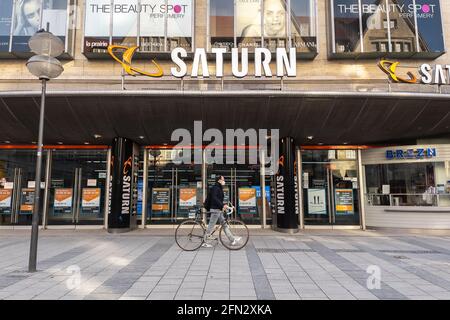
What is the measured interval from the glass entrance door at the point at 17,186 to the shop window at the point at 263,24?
9.04 m

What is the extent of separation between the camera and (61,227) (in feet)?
42.4

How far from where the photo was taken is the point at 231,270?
600cm

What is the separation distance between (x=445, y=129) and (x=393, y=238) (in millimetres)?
4366

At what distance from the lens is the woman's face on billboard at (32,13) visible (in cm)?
1159

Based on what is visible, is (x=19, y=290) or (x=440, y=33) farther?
(x=440, y=33)

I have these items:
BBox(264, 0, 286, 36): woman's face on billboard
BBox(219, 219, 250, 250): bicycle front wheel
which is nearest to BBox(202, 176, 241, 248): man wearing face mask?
BBox(219, 219, 250, 250): bicycle front wheel

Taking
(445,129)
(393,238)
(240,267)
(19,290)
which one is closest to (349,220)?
(393,238)

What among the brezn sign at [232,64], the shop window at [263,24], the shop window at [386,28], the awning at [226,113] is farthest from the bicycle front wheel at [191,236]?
the shop window at [386,28]

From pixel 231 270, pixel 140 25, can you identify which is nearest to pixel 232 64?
pixel 140 25

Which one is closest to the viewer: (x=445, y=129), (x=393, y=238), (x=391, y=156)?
(x=393, y=238)

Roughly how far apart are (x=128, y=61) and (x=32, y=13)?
4742 millimetres

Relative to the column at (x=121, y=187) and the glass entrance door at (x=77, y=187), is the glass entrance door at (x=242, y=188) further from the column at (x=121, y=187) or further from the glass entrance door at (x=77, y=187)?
the glass entrance door at (x=77, y=187)

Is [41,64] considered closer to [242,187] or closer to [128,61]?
[128,61]

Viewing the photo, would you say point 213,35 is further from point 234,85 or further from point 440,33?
point 440,33
